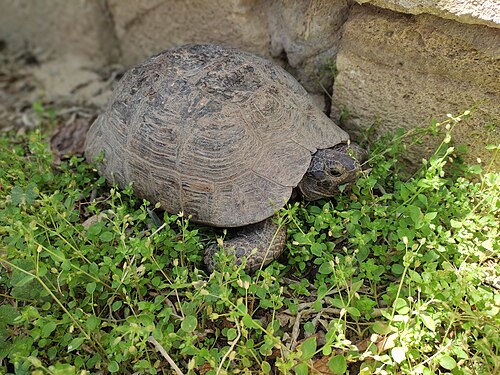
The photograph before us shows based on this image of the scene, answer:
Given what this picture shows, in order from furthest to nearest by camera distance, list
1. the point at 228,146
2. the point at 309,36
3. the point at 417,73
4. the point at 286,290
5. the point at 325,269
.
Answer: the point at 309,36 → the point at 417,73 → the point at 228,146 → the point at 286,290 → the point at 325,269

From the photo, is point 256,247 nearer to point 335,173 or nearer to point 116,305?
point 335,173

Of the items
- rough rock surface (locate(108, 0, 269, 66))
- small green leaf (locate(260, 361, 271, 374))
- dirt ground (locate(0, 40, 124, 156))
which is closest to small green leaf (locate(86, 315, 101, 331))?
small green leaf (locate(260, 361, 271, 374))

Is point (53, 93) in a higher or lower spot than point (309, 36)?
lower

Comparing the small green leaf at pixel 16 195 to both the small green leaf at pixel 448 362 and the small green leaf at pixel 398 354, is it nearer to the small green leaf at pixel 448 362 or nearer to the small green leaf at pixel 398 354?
the small green leaf at pixel 398 354

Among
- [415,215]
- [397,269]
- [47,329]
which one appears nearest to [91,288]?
[47,329]

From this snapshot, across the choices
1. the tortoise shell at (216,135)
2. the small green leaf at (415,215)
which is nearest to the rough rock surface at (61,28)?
the tortoise shell at (216,135)

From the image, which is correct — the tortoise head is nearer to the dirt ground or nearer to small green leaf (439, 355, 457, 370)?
small green leaf (439, 355, 457, 370)
